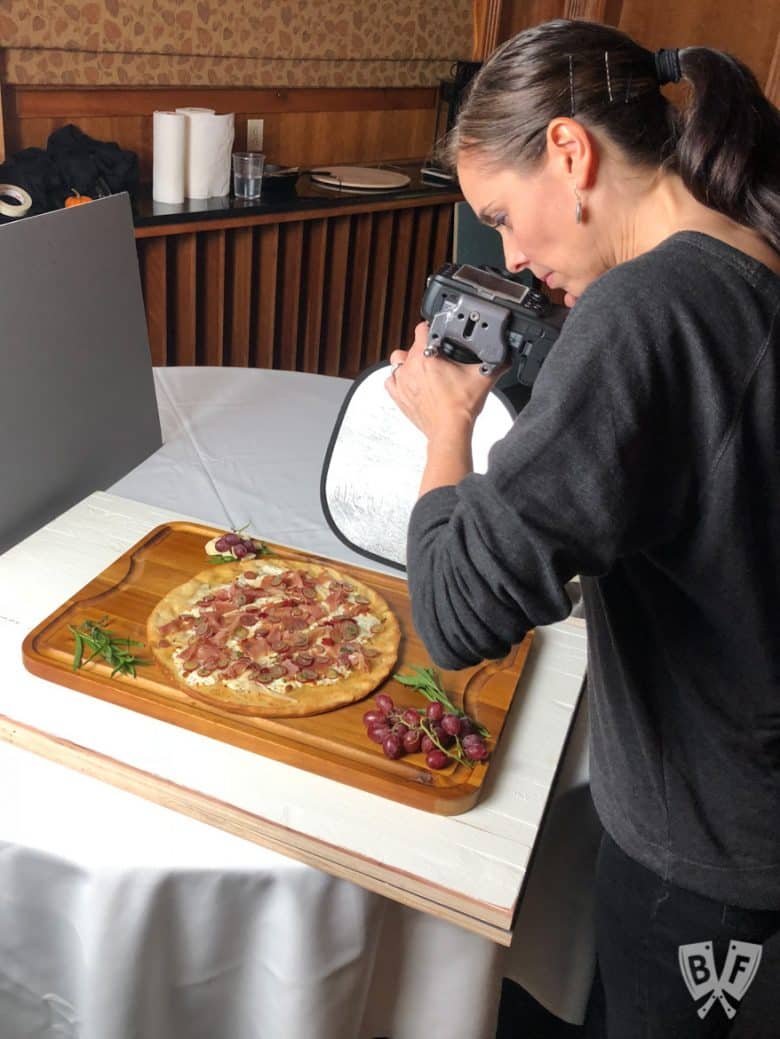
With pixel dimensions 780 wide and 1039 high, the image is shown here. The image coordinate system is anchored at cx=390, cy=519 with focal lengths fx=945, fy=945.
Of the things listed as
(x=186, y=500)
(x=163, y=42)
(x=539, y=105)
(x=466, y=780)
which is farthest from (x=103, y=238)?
(x=163, y=42)

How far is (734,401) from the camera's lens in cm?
62

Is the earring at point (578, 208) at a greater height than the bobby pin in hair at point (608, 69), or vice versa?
the bobby pin in hair at point (608, 69)

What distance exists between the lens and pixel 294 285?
3021 mm

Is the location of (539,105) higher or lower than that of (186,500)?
higher

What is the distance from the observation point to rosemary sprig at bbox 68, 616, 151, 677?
3.22ft

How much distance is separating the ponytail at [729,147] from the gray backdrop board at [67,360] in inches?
32.1

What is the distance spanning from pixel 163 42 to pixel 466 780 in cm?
248

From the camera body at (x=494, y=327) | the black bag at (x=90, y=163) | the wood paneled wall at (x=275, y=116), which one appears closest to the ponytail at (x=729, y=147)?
the camera body at (x=494, y=327)

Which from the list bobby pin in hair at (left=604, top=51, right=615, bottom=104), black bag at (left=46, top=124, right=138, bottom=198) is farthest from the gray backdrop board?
black bag at (left=46, top=124, right=138, bottom=198)

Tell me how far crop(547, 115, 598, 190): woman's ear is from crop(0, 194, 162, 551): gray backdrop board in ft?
2.37

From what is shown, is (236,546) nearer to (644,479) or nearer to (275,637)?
(275,637)

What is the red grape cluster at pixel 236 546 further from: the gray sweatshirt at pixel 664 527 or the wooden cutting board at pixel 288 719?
the gray sweatshirt at pixel 664 527

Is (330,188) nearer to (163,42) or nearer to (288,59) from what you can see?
(288,59)

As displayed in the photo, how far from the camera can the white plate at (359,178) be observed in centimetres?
300
